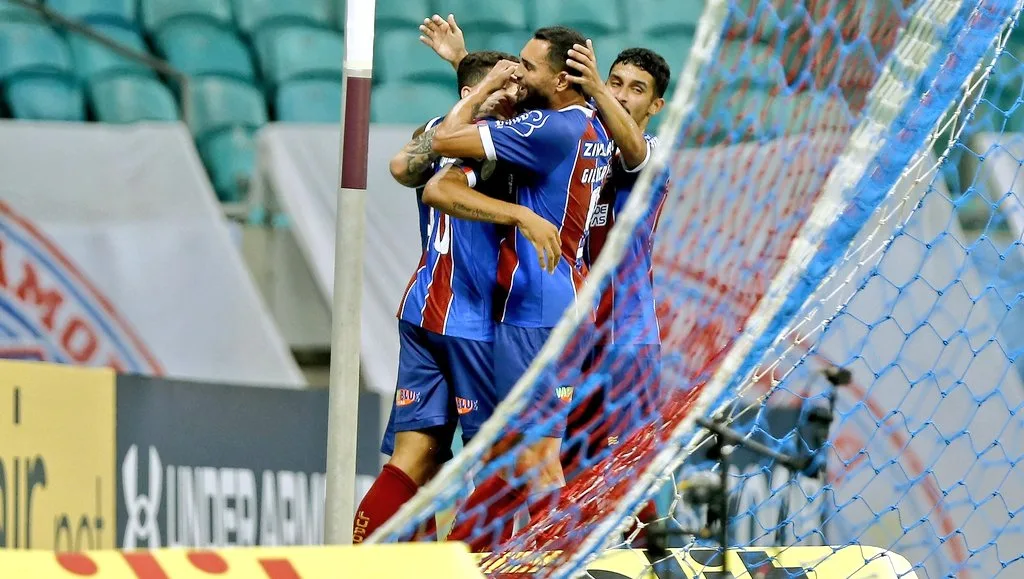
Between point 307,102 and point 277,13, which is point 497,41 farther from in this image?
point 277,13

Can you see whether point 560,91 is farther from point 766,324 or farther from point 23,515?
point 23,515

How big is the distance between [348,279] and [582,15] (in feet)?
16.7

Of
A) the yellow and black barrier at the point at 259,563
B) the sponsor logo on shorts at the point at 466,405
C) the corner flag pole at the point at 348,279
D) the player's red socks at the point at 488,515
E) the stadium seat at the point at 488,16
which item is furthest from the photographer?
the stadium seat at the point at 488,16

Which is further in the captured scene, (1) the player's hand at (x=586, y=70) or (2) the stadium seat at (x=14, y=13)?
(2) the stadium seat at (x=14, y=13)

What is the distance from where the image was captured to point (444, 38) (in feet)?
14.5

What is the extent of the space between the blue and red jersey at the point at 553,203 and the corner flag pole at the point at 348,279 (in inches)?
27.0

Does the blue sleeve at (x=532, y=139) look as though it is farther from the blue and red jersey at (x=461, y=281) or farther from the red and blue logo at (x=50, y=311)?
the red and blue logo at (x=50, y=311)

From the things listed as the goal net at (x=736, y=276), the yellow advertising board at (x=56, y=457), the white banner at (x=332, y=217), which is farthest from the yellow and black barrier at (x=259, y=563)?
the white banner at (x=332, y=217)

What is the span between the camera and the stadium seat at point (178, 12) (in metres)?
8.05

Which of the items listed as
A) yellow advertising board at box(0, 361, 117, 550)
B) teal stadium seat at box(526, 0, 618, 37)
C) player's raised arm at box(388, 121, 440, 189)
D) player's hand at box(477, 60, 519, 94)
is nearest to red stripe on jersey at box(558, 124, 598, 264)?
player's hand at box(477, 60, 519, 94)

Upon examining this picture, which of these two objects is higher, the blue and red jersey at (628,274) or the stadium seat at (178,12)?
the blue and red jersey at (628,274)

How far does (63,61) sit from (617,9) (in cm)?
274

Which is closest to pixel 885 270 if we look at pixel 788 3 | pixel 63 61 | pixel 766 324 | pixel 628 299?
pixel 628 299

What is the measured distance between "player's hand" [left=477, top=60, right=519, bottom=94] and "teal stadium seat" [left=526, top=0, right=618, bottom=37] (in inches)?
164
